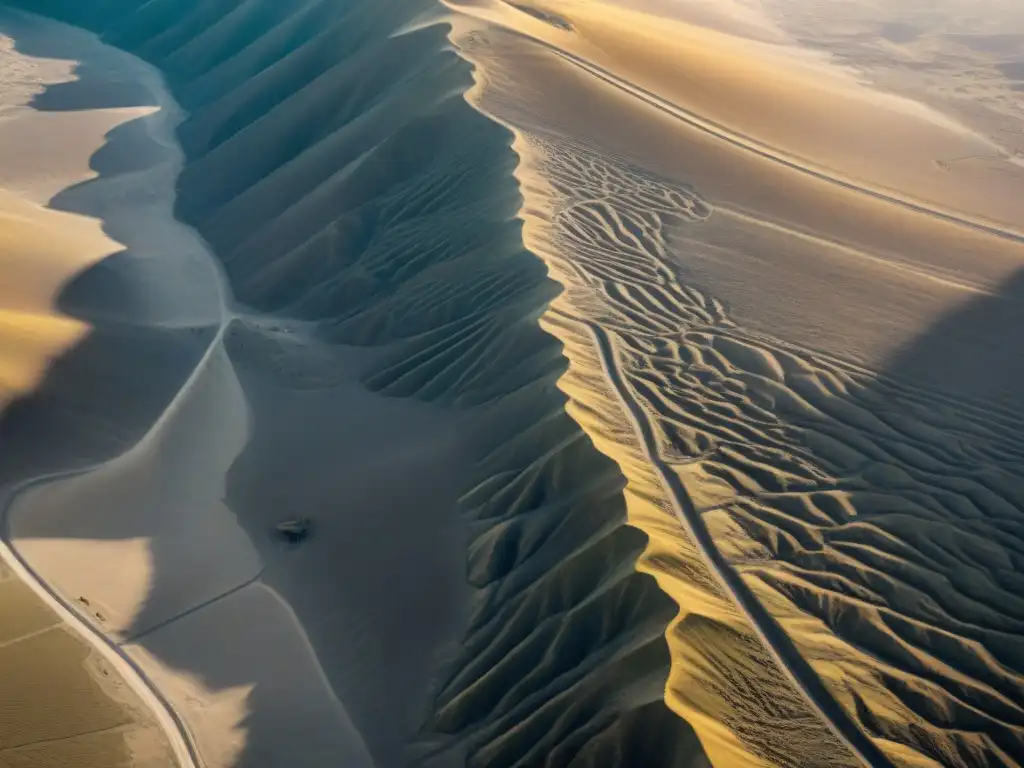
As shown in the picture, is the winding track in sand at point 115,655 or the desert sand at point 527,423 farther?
the winding track in sand at point 115,655

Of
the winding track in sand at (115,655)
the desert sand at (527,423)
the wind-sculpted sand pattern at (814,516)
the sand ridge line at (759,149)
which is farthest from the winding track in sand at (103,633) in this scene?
the sand ridge line at (759,149)

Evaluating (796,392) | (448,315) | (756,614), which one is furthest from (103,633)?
(796,392)

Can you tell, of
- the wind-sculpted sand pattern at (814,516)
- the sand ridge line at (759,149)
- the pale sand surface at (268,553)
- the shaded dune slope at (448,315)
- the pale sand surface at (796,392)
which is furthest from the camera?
the sand ridge line at (759,149)

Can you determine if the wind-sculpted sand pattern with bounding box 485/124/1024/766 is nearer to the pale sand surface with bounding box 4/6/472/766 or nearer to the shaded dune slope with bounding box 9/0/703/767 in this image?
the shaded dune slope with bounding box 9/0/703/767

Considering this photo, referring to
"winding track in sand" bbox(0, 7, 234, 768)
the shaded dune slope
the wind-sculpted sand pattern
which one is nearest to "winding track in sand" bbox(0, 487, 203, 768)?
"winding track in sand" bbox(0, 7, 234, 768)

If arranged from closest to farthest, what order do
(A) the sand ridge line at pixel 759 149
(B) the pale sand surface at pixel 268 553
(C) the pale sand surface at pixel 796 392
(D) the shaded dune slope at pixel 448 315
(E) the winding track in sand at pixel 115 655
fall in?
(C) the pale sand surface at pixel 796 392 → (D) the shaded dune slope at pixel 448 315 → (E) the winding track in sand at pixel 115 655 → (B) the pale sand surface at pixel 268 553 → (A) the sand ridge line at pixel 759 149

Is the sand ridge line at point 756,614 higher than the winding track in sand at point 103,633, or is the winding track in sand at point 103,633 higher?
the sand ridge line at point 756,614

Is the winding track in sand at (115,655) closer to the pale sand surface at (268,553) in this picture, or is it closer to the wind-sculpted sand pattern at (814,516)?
the pale sand surface at (268,553)
